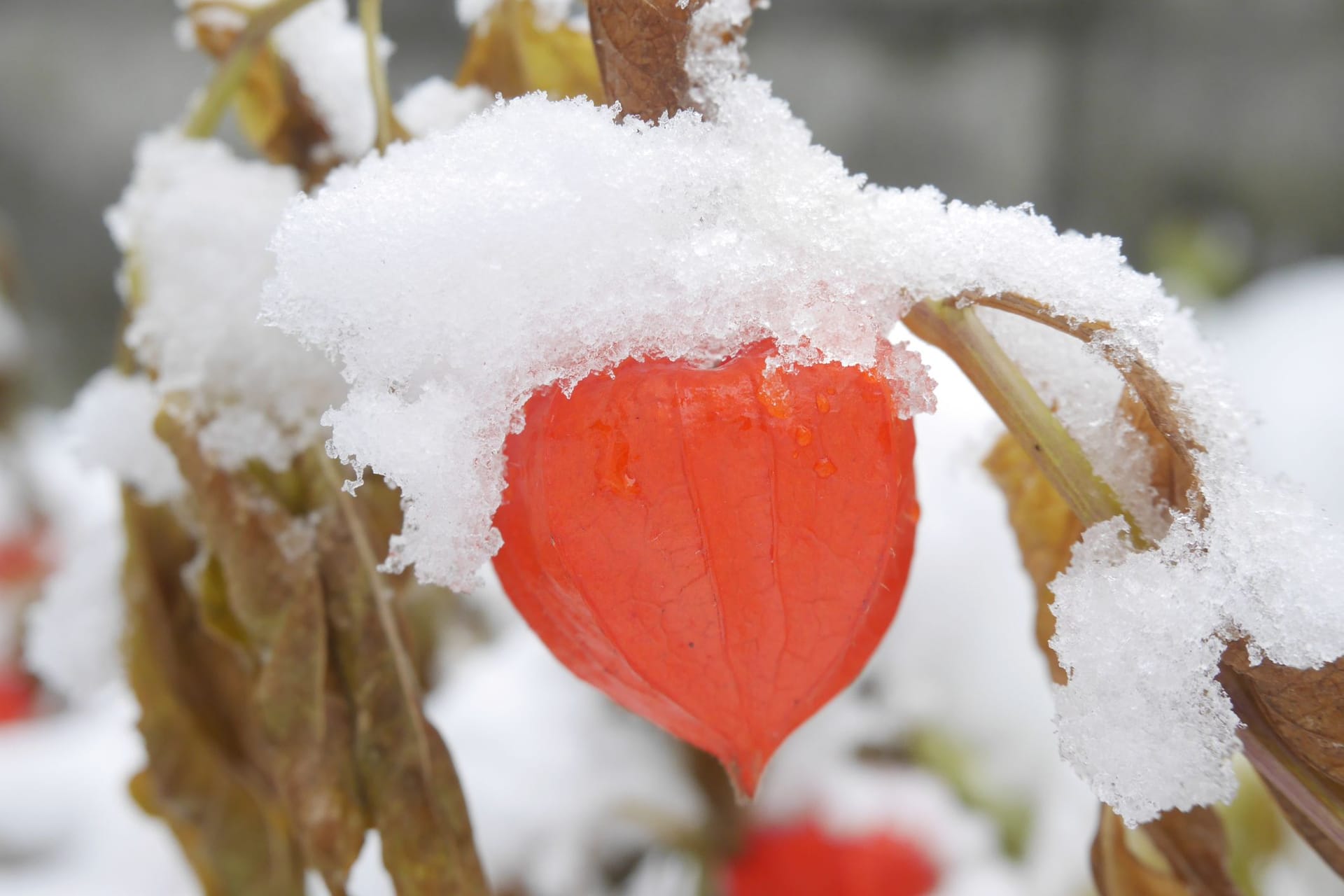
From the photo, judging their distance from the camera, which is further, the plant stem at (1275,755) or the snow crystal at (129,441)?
the snow crystal at (129,441)

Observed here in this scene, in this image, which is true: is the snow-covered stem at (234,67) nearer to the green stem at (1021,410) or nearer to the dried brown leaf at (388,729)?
the dried brown leaf at (388,729)

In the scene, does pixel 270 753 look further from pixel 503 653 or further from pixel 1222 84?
pixel 1222 84

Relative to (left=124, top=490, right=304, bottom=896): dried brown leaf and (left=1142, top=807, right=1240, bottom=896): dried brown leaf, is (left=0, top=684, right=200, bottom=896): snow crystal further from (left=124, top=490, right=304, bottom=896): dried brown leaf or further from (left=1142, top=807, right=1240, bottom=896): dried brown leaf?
(left=1142, top=807, right=1240, bottom=896): dried brown leaf

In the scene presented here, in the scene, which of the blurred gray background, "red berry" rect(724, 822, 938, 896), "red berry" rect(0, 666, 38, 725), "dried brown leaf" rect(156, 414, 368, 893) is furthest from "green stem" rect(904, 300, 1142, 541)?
the blurred gray background

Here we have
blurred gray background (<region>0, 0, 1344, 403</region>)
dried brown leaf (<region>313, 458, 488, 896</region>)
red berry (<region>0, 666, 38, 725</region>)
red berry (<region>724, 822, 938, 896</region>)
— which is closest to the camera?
dried brown leaf (<region>313, 458, 488, 896</region>)

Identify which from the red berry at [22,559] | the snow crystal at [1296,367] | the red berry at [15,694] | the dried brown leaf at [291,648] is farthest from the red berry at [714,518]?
the red berry at [22,559]

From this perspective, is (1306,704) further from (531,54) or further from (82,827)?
(82,827)
